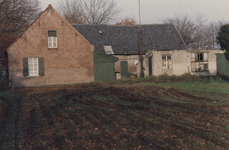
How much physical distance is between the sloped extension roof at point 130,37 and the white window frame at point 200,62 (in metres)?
6.86

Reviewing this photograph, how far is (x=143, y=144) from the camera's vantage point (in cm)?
498

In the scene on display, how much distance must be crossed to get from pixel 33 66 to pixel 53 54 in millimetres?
2038

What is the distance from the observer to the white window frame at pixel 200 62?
21.4 m

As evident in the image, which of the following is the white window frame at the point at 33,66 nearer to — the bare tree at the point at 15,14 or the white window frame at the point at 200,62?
the bare tree at the point at 15,14

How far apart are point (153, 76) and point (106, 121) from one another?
47.8 ft

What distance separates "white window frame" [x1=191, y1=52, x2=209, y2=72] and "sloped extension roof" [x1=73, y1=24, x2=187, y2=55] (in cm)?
686

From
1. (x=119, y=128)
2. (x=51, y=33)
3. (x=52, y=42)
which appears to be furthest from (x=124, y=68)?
(x=119, y=128)

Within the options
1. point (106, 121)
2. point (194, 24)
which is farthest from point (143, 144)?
point (194, 24)

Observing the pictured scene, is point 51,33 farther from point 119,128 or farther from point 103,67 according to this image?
point 119,128

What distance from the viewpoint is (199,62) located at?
70.2ft

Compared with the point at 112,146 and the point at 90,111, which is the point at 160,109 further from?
the point at 112,146

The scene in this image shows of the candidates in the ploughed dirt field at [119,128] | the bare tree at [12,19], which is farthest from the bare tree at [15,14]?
the ploughed dirt field at [119,128]

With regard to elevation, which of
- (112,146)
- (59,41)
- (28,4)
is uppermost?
(28,4)

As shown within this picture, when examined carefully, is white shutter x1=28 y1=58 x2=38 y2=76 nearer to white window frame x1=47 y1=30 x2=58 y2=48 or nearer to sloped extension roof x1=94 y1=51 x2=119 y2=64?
white window frame x1=47 y1=30 x2=58 y2=48
